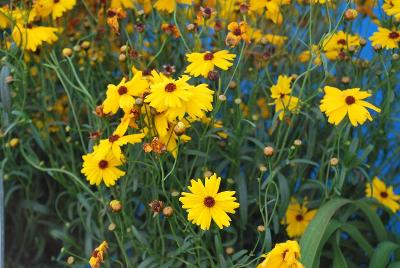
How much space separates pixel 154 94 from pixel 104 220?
705 millimetres

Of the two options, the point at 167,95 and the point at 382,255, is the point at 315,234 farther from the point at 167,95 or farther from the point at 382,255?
the point at 167,95

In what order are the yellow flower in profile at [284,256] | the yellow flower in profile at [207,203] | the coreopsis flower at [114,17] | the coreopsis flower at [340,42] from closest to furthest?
the yellow flower in profile at [284,256], the yellow flower in profile at [207,203], the coreopsis flower at [114,17], the coreopsis flower at [340,42]

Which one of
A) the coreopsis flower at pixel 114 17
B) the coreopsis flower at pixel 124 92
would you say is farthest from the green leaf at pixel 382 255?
the coreopsis flower at pixel 114 17

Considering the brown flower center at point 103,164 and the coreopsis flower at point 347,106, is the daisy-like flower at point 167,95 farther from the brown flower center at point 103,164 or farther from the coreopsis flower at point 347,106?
the coreopsis flower at point 347,106

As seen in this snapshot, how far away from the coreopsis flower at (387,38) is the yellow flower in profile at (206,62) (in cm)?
39

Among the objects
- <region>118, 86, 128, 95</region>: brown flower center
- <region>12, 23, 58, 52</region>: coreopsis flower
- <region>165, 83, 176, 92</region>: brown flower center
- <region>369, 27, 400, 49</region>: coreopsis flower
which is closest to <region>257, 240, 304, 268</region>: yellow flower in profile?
<region>165, 83, 176, 92</region>: brown flower center

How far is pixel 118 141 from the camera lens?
4.69ft

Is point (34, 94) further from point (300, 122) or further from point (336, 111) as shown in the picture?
point (336, 111)

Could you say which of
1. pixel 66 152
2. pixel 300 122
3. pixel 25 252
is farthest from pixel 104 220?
pixel 300 122

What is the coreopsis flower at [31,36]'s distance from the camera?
175 centimetres

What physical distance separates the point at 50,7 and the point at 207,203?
32.7 inches

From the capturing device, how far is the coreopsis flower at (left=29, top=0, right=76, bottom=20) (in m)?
1.77

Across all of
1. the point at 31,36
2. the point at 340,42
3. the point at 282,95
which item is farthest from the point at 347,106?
the point at 31,36

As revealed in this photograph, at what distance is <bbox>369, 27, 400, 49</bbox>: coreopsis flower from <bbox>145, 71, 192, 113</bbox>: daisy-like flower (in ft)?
1.77
